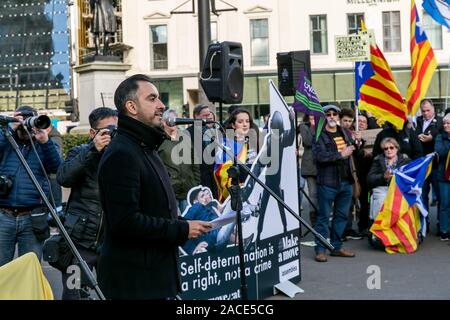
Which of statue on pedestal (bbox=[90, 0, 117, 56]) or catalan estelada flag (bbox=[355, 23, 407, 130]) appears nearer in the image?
catalan estelada flag (bbox=[355, 23, 407, 130])

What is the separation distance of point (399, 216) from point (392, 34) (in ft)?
103

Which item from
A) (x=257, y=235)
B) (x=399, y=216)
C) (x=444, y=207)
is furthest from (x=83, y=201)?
(x=444, y=207)

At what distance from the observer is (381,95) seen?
10.8 metres

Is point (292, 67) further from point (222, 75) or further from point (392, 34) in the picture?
point (392, 34)

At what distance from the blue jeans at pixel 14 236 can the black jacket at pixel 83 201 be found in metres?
0.82

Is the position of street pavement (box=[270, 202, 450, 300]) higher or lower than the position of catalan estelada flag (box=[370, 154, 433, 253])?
lower

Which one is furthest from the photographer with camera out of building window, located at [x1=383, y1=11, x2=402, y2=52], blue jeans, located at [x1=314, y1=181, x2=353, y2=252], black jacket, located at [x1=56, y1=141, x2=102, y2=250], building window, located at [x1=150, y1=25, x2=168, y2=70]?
building window, located at [x1=150, y1=25, x2=168, y2=70]

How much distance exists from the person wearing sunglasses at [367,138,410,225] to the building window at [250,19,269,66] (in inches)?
1211

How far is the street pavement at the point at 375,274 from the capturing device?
23.9 feet

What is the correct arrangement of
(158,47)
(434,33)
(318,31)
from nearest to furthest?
1. (434,33)
2. (318,31)
3. (158,47)

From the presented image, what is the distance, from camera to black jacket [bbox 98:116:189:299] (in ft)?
11.4

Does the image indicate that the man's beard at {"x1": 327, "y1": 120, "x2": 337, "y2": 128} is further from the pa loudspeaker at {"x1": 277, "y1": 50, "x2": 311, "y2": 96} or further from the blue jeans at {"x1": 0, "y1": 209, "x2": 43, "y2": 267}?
the blue jeans at {"x1": 0, "y1": 209, "x2": 43, "y2": 267}

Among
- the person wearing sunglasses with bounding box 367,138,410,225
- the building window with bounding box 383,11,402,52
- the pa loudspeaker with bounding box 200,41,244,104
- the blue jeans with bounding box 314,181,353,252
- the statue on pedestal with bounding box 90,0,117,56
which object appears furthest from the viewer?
the building window with bounding box 383,11,402,52

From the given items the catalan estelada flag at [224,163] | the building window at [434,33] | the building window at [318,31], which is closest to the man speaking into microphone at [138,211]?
the catalan estelada flag at [224,163]
